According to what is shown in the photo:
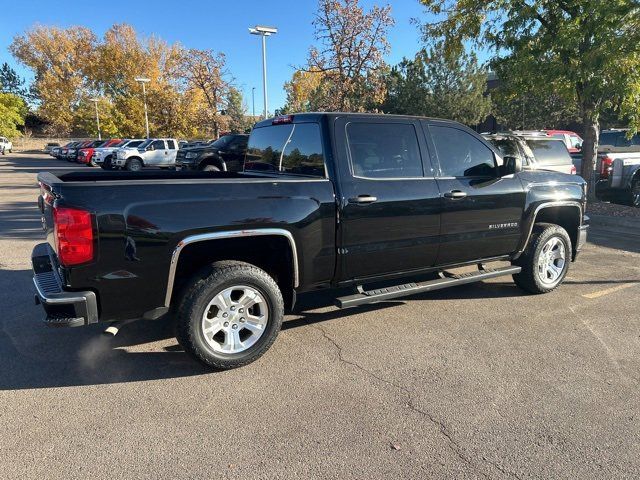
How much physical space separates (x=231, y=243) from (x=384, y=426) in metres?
1.74

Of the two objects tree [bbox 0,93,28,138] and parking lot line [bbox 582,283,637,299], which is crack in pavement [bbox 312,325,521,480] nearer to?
parking lot line [bbox 582,283,637,299]

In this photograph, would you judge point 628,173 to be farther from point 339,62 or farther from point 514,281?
point 339,62

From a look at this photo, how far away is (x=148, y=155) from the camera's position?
25781mm

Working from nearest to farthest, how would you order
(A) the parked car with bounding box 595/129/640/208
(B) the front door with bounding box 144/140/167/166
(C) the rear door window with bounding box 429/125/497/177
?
(C) the rear door window with bounding box 429/125/497/177 → (A) the parked car with bounding box 595/129/640/208 → (B) the front door with bounding box 144/140/167/166

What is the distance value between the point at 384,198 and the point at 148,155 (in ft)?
79.2

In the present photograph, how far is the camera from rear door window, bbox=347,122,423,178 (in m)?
4.17

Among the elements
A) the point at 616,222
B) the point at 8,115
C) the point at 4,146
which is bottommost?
the point at 616,222

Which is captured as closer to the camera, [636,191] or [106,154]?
[636,191]

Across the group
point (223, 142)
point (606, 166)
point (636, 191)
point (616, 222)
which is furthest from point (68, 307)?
point (223, 142)

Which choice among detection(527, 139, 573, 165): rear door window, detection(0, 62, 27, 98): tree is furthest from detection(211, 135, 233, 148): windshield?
detection(0, 62, 27, 98): tree

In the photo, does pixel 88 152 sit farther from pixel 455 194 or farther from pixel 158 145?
pixel 455 194

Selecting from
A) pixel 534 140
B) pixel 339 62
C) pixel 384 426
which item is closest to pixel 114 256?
pixel 384 426

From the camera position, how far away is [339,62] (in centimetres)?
1606

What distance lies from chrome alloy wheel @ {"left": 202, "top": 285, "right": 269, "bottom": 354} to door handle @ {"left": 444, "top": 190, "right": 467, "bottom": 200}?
6.78 ft
